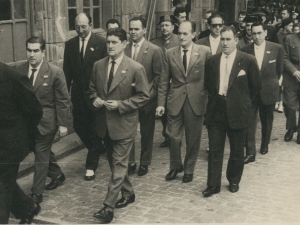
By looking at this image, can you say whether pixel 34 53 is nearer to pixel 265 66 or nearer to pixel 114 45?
pixel 114 45

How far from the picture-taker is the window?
9.77 metres

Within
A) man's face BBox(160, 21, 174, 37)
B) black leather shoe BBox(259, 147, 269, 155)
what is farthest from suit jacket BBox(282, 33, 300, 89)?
man's face BBox(160, 21, 174, 37)

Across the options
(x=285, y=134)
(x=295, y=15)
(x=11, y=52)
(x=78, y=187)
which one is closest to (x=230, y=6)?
(x=295, y=15)

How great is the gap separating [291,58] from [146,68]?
3.28 m

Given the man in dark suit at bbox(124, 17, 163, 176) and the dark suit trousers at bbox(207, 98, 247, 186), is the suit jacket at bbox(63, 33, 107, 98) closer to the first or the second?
the man in dark suit at bbox(124, 17, 163, 176)

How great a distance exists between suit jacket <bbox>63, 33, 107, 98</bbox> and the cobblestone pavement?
3.99ft

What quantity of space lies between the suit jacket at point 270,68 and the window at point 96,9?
322 cm

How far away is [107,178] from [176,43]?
2446 millimetres

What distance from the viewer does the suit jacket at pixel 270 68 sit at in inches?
329

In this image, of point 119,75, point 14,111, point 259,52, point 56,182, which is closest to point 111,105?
point 119,75

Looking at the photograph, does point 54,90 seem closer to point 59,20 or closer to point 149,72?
point 149,72

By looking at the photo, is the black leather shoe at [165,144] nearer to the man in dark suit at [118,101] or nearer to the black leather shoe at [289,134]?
the black leather shoe at [289,134]

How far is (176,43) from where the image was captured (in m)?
8.44

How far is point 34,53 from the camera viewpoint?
240 inches
